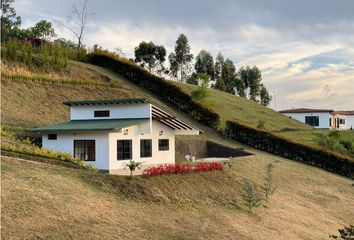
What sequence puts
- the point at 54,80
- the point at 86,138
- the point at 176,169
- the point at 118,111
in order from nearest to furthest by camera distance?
the point at 176,169 < the point at 86,138 < the point at 118,111 < the point at 54,80

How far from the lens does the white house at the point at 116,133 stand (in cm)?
2530

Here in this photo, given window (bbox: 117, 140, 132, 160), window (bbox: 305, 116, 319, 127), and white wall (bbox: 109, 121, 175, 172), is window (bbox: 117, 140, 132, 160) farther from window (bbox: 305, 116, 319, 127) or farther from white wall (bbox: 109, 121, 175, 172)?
window (bbox: 305, 116, 319, 127)

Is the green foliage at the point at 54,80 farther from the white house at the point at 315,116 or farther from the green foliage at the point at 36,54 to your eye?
the white house at the point at 315,116

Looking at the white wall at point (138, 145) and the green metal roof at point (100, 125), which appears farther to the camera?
the white wall at point (138, 145)

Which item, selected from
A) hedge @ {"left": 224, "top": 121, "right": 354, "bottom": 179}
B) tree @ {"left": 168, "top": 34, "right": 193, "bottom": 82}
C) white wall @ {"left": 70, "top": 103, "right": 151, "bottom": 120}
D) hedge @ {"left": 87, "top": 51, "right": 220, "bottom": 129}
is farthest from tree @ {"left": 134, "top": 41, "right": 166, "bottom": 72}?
white wall @ {"left": 70, "top": 103, "right": 151, "bottom": 120}

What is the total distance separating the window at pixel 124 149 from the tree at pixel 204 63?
6984 cm

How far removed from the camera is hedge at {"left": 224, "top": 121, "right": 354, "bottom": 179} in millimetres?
37688

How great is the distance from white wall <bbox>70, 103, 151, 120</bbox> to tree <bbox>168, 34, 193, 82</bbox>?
63.6 metres

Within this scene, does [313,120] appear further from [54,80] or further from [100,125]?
[100,125]

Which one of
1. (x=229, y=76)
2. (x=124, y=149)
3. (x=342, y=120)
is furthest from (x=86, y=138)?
(x=229, y=76)

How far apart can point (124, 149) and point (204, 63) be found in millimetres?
71130

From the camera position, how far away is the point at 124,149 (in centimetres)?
2617

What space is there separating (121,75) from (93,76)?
5.65 m

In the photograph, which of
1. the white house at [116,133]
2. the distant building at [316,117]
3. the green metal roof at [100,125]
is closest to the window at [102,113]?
the white house at [116,133]
